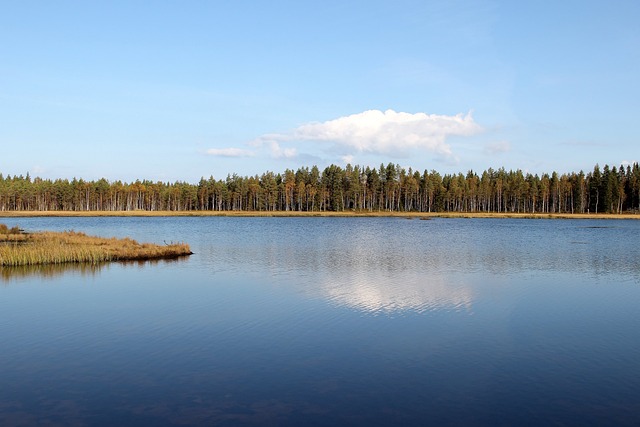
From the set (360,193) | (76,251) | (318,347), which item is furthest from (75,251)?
(360,193)

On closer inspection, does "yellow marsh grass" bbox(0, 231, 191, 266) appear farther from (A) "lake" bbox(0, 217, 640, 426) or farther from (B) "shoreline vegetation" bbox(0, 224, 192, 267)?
(A) "lake" bbox(0, 217, 640, 426)

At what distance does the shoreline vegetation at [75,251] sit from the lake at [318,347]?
10.4 ft

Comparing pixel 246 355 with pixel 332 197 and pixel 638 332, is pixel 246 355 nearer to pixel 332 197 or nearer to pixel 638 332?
pixel 638 332

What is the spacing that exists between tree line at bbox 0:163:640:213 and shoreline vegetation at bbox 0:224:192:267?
384 feet

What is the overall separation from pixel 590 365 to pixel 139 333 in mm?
15285

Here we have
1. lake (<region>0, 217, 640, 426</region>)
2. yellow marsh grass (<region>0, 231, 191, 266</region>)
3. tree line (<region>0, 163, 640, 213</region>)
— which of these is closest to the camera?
lake (<region>0, 217, 640, 426</region>)

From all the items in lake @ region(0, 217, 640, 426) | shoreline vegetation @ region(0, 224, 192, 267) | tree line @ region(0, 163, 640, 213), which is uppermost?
tree line @ region(0, 163, 640, 213)

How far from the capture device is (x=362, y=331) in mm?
19062

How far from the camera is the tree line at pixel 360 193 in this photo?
15688 centimetres

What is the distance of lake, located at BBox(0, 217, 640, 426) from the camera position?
39.1 ft

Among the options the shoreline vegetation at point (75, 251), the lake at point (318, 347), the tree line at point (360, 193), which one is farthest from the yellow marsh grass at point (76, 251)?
the tree line at point (360, 193)

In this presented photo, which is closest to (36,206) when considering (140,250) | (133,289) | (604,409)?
(140,250)

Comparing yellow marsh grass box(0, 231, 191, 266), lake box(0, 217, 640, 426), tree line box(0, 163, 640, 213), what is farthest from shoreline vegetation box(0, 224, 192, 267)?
tree line box(0, 163, 640, 213)

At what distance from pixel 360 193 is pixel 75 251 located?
13086cm
